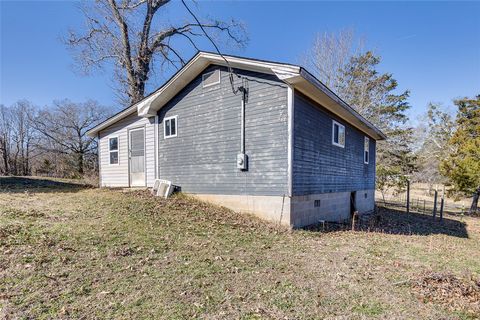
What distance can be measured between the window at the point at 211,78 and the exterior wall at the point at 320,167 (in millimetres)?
3012

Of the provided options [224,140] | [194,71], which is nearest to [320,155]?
[224,140]

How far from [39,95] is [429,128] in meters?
43.5

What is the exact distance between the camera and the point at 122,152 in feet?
41.4

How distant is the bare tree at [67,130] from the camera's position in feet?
88.7

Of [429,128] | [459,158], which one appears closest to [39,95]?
[459,158]

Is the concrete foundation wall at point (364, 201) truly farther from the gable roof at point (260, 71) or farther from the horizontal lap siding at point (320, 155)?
the gable roof at point (260, 71)

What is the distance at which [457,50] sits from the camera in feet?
56.0

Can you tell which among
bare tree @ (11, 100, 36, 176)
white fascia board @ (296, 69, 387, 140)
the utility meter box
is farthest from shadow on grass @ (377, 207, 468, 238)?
bare tree @ (11, 100, 36, 176)

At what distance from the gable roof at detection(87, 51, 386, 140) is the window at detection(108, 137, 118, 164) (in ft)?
2.55

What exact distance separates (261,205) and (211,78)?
4810 mm

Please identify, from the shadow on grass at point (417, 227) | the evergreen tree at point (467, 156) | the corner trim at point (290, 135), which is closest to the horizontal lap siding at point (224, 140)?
the corner trim at point (290, 135)

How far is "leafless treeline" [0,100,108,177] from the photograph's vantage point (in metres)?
27.1

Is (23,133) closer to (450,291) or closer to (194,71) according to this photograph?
(194,71)

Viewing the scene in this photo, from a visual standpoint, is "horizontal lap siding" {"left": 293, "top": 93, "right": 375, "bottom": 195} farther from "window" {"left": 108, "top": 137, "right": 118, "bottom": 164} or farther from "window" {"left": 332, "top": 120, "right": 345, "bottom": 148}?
"window" {"left": 108, "top": 137, "right": 118, "bottom": 164}
